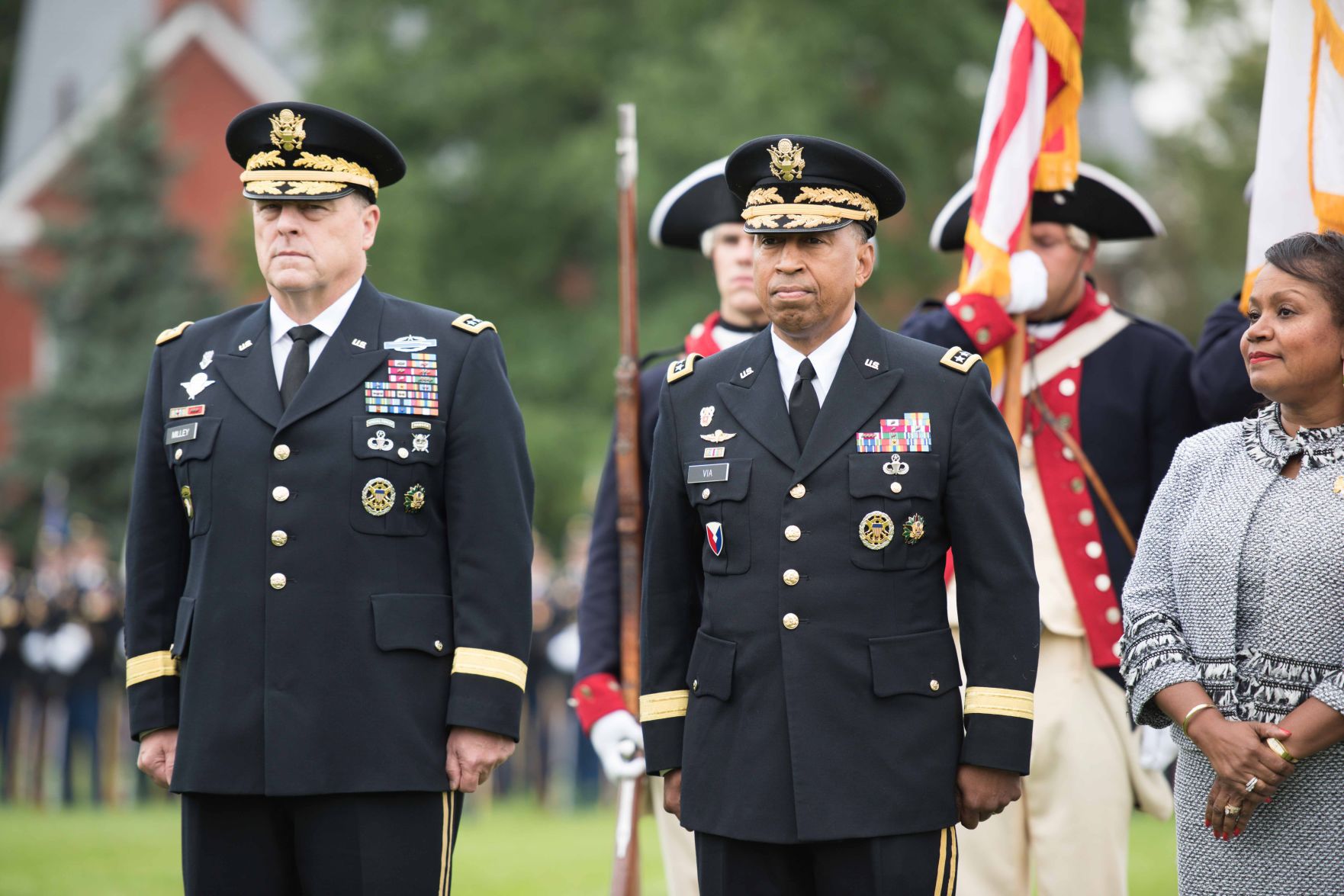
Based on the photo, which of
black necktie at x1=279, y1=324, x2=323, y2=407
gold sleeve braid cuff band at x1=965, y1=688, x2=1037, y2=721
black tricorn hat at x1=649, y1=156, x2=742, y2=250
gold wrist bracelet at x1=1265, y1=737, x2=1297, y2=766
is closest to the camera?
gold wrist bracelet at x1=1265, y1=737, x2=1297, y2=766

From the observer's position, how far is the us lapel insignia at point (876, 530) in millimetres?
3924

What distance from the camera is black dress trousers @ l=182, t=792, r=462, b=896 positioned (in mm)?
4004

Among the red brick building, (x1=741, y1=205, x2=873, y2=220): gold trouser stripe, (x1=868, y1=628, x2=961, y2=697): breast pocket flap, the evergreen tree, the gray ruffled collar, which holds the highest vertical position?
the red brick building

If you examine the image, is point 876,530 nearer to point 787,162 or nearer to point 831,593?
point 831,593

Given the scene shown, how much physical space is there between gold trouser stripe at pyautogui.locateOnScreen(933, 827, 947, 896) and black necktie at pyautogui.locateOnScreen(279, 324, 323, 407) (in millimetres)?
1840

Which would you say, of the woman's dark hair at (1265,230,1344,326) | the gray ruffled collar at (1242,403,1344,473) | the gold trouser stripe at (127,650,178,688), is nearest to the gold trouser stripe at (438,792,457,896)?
the gold trouser stripe at (127,650,178,688)

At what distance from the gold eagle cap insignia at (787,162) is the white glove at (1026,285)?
132 cm

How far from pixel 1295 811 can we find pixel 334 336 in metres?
2.49

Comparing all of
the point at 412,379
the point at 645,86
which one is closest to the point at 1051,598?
the point at 412,379

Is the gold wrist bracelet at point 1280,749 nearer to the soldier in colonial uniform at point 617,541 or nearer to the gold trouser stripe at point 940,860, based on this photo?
the gold trouser stripe at point 940,860

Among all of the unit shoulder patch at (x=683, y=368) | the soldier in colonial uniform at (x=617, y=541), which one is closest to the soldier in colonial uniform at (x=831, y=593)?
the unit shoulder patch at (x=683, y=368)

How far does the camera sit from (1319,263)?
4035 mm

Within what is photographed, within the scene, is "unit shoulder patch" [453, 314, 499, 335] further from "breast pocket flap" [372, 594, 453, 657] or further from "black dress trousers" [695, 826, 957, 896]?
"black dress trousers" [695, 826, 957, 896]

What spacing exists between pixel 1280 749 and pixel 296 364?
2451 mm
